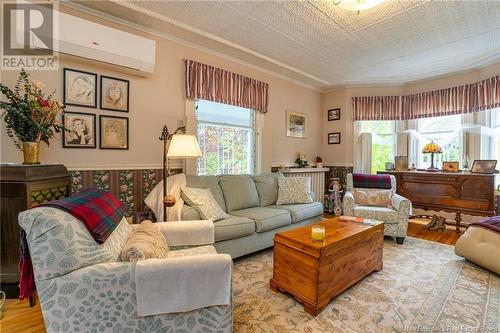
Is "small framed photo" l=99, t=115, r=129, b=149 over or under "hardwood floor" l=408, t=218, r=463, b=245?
over

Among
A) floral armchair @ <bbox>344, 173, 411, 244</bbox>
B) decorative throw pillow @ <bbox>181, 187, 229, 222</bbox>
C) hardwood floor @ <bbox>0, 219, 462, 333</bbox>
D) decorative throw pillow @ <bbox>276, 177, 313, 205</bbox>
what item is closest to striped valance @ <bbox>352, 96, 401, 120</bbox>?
floral armchair @ <bbox>344, 173, 411, 244</bbox>

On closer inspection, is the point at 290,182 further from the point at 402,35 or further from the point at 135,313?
the point at 135,313

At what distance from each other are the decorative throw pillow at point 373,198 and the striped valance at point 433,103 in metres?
1.88

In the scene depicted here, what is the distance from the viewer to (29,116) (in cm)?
199

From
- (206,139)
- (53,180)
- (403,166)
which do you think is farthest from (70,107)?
(403,166)

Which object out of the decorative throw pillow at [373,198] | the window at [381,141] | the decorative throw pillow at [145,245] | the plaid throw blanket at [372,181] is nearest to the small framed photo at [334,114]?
the window at [381,141]

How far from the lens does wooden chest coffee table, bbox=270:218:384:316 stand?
1.78 m

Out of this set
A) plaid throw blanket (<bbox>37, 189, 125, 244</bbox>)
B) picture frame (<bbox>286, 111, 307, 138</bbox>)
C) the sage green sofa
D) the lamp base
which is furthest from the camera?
picture frame (<bbox>286, 111, 307, 138</bbox>)

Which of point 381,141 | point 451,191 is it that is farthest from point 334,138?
point 451,191

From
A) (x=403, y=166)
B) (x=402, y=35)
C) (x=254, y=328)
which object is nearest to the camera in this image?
(x=254, y=328)

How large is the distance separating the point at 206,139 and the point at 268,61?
162 cm

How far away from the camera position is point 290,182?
11.8 ft

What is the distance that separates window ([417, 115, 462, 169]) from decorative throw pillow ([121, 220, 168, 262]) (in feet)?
16.2

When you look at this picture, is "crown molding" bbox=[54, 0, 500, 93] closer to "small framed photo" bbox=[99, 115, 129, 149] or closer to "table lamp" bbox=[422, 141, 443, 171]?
"small framed photo" bbox=[99, 115, 129, 149]
